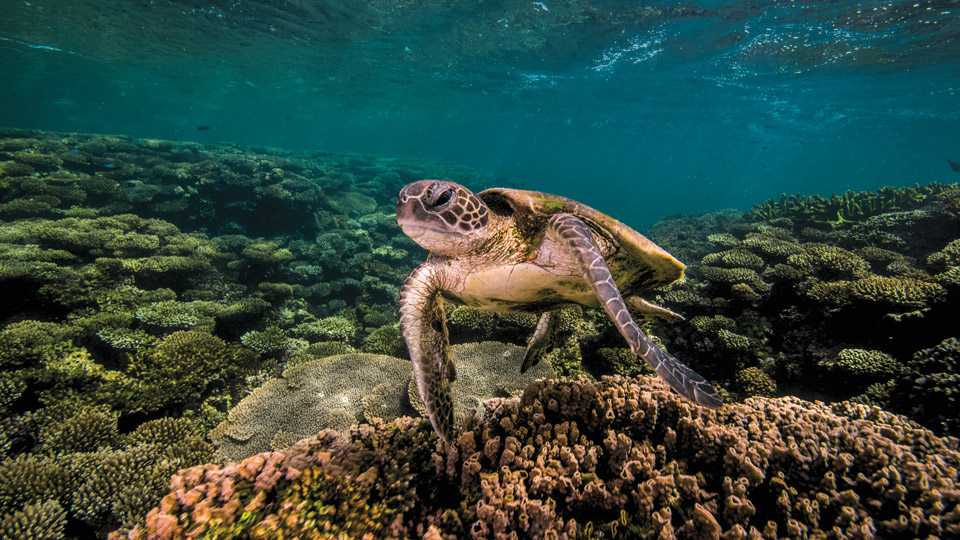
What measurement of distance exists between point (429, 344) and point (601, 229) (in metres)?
1.72

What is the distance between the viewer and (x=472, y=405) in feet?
12.2

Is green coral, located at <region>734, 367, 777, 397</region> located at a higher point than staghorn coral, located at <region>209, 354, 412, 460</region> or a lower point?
higher

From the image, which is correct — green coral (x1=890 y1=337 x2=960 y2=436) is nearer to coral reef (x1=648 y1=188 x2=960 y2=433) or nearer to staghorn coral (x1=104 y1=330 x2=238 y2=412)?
coral reef (x1=648 y1=188 x2=960 y2=433)

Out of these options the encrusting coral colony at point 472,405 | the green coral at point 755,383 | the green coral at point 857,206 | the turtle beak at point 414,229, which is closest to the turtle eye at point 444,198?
the turtle beak at point 414,229

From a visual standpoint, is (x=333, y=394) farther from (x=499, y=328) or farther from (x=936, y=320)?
(x=936, y=320)

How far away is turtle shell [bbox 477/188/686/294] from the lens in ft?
9.11

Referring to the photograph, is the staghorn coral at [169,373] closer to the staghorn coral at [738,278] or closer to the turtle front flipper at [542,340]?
the turtle front flipper at [542,340]

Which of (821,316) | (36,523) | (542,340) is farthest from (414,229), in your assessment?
(821,316)

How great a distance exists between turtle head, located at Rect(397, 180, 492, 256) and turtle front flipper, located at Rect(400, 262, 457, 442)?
44cm

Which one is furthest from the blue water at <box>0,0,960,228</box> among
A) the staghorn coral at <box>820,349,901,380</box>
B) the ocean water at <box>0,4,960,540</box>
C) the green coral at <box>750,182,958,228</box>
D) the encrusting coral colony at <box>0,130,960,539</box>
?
the staghorn coral at <box>820,349,901,380</box>

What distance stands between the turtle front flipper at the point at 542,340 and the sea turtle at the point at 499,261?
0.30 m

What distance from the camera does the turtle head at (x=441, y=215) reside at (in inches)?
94.7

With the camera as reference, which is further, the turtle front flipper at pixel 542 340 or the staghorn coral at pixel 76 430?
the turtle front flipper at pixel 542 340

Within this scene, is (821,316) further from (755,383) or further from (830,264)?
(830,264)
